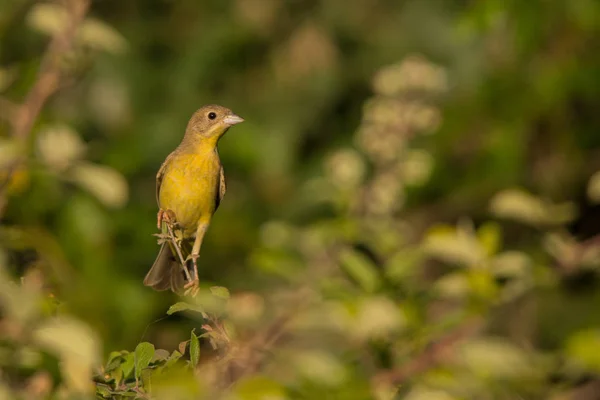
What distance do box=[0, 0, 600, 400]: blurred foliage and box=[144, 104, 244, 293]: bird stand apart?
0.50 feet

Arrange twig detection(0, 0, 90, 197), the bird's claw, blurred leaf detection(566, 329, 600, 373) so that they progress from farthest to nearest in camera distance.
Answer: twig detection(0, 0, 90, 197), blurred leaf detection(566, 329, 600, 373), the bird's claw

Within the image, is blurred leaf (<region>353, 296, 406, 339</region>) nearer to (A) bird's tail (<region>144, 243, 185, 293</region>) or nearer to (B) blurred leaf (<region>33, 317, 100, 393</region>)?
(A) bird's tail (<region>144, 243, 185, 293</region>)

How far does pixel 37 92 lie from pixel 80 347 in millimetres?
1232

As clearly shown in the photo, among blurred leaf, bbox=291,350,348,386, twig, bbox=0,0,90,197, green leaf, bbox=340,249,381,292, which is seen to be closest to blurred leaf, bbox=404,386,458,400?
blurred leaf, bbox=291,350,348,386

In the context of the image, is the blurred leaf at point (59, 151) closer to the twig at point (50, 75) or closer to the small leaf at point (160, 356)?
the twig at point (50, 75)

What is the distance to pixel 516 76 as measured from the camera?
6.12 meters

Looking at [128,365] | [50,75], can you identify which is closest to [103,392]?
[128,365]

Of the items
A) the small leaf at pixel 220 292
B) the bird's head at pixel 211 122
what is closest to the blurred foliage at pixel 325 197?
the small leaf at pixel 220 292

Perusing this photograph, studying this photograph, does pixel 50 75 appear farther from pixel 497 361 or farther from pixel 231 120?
pixel 497 361

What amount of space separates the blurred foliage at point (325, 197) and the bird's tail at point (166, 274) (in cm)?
13

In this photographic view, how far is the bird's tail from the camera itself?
1.81 meters

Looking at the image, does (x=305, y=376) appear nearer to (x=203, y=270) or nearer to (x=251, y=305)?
(x=251, y=305)

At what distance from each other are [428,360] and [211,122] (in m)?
0.72

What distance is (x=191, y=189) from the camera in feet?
6.30
